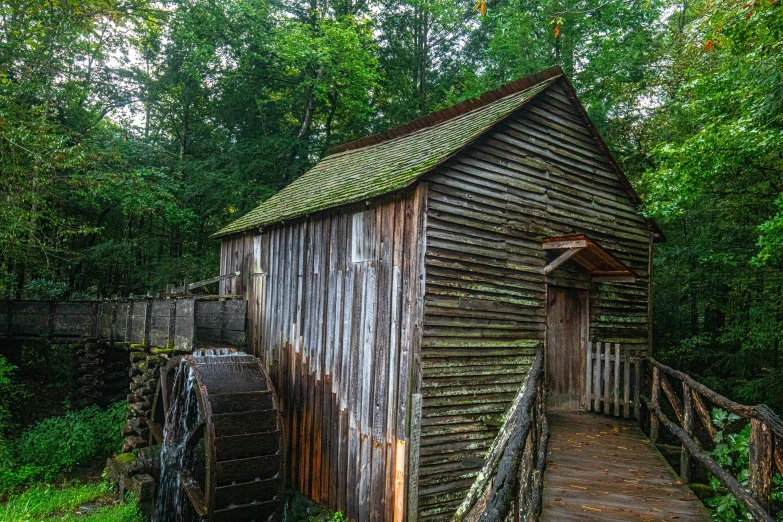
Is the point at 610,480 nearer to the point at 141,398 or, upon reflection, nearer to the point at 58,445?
the point at 141,398

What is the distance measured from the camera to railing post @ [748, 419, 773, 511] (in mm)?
3393

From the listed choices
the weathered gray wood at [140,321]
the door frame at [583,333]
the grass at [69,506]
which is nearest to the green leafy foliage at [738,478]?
the door frame at [583,333]

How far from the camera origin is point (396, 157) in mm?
9289

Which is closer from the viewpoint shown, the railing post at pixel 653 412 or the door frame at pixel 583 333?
the railing post at pixel 653 412

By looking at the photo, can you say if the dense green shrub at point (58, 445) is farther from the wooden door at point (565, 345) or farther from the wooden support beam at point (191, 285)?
the wooden door at point (565, 345)

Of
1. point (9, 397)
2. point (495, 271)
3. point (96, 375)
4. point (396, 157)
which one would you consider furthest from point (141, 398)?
point (495, 271)

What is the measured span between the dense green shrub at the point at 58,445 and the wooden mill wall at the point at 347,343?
15.9ft

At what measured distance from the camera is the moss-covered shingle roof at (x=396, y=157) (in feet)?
24.4

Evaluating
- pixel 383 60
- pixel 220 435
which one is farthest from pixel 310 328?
pixel 383 60

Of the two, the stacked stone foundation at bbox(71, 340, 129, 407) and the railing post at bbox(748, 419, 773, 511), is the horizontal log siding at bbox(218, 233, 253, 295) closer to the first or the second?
the stacked stone foundation at bbox(71, 340, 129, 407)

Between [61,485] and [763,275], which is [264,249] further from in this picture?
[763,275]

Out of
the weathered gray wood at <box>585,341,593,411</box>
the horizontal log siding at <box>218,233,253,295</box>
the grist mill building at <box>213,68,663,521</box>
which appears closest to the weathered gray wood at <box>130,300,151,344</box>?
the horizontal log siding at <box>218,233,253,295</box>

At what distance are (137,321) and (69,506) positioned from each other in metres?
3.57

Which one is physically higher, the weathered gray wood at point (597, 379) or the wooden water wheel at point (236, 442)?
the weathered gray wood at point (597, 379)
